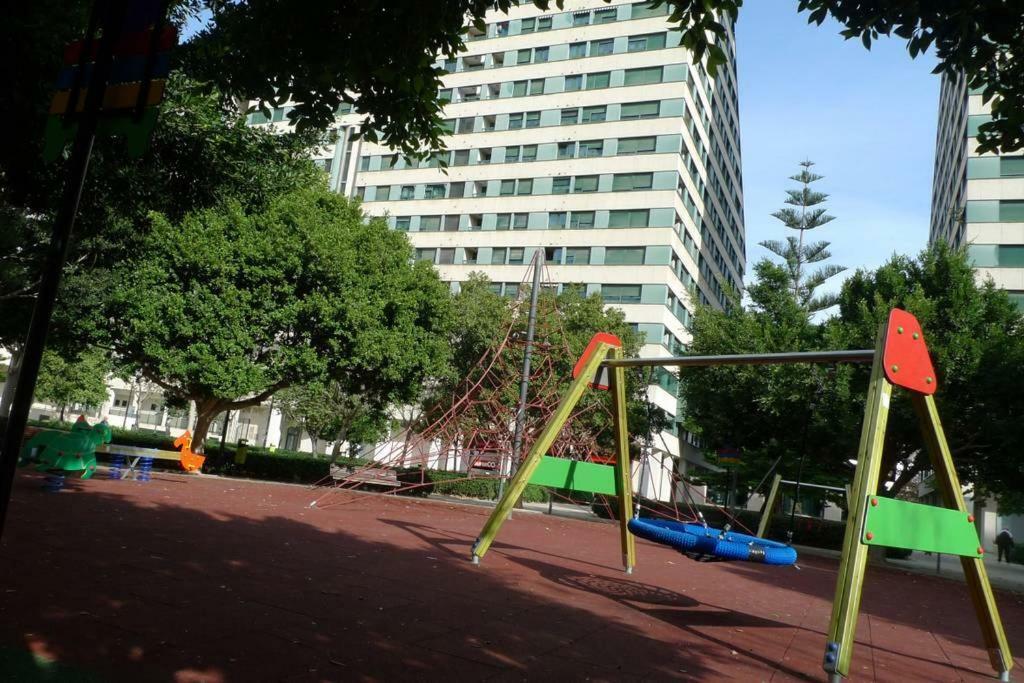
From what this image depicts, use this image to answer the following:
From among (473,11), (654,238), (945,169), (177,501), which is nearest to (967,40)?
(473,11)

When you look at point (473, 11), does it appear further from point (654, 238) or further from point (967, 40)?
point (654, 238)

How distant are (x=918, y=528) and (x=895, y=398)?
49.6ft

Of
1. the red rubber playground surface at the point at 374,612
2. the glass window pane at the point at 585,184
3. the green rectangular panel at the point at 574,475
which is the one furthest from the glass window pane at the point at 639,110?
the green rectangular panel at the point at 574,475

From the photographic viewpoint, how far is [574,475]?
884cm

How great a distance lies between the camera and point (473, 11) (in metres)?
5.93

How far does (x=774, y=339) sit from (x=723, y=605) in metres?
18.0

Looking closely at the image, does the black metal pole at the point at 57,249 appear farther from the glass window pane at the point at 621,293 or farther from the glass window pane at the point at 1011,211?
the glass window pane at the point at 621,293

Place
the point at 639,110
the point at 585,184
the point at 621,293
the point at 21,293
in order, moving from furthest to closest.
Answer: the point at 585,184 → the point at 639,110 → the point at 621,293 → the point at 21,293

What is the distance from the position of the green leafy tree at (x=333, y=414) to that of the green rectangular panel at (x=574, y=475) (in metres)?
23.5

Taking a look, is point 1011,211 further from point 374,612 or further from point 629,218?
point 374,612

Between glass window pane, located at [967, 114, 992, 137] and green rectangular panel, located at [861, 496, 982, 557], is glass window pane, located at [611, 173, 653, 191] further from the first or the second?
green rectangular panel, located at [861, 496, 982, 557]

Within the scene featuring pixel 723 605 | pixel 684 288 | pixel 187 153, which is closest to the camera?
pixel 723 605

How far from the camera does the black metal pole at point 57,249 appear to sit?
7.94ft

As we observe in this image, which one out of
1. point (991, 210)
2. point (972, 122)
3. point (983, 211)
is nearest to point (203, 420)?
point (983, 211)
